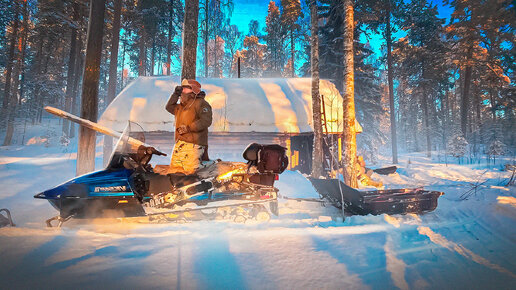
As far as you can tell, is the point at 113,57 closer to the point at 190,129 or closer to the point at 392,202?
the point at 190,129

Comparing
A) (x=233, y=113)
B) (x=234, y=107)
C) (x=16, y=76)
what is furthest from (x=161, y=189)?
(x=16, y=76)

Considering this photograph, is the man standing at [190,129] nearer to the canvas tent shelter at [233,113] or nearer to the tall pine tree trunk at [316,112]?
the tall pine tree trunk at [316,112]

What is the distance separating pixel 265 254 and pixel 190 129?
94.4 inches

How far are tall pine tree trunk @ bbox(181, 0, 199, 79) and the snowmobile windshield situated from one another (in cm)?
324

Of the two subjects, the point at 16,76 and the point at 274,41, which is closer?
the point at 16,76

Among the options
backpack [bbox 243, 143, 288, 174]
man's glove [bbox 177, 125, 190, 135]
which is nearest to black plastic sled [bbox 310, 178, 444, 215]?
backpack [bbox 243, 143, 288, 174]

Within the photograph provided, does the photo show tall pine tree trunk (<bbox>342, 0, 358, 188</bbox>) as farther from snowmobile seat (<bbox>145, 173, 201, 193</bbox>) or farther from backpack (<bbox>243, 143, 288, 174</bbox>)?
snowmobile seat (<bbox>145, 173, 201, 193</bbox>)

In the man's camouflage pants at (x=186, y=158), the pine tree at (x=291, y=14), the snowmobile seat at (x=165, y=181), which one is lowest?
the snowmobile seat at (x=165, y=181)

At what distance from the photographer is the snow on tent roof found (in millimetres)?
10758

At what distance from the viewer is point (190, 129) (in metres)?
3.91

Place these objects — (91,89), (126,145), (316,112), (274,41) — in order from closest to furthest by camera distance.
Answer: (126,145) → (91,89) → (316,112) → (274,41)

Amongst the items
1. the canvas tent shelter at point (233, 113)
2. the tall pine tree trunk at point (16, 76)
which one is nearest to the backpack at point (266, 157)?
the canvas tent shelter at point (233, 113)

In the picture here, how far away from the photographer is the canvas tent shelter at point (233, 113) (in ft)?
35.4

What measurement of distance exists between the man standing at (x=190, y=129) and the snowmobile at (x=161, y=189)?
0.23 m
